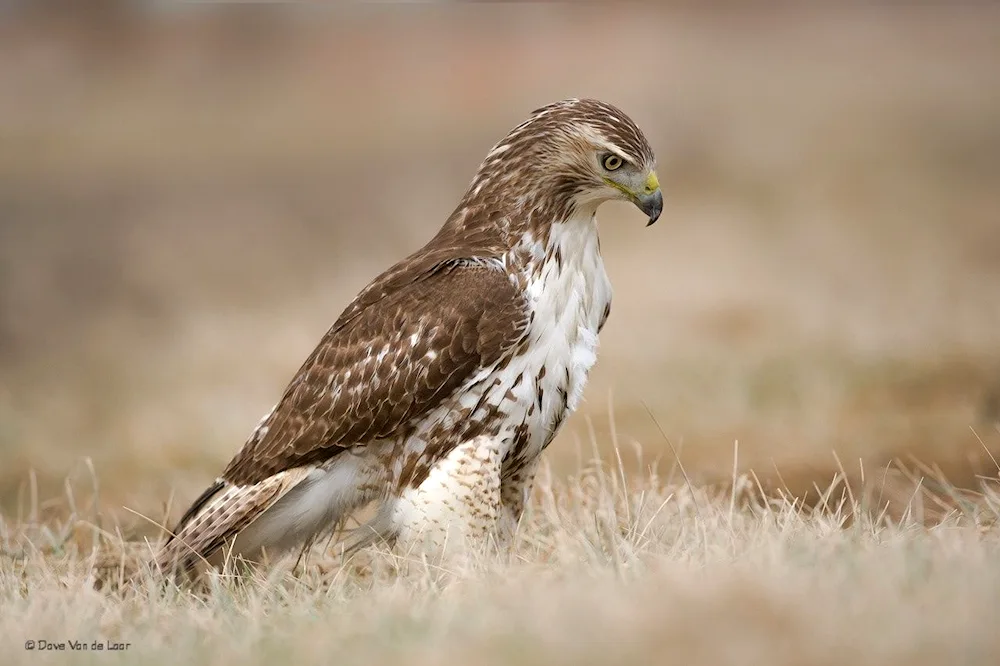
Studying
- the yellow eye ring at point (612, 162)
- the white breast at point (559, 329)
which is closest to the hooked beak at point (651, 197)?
the yellow eye ring at point (612, 162)

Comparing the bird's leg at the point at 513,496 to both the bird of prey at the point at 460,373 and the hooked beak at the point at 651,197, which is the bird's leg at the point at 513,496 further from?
the hooked beak at the point at 651,197

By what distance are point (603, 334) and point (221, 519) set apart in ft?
30.0

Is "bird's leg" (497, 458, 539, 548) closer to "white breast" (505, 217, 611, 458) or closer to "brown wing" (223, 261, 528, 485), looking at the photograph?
"white breast" (505, 217, 611, 458)

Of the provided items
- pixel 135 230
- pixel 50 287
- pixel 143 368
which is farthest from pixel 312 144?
pixel 143 368

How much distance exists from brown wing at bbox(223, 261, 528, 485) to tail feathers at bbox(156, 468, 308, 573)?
0.18ft

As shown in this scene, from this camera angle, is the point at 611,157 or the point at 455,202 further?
the point at 455,202

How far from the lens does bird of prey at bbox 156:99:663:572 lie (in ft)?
16.4

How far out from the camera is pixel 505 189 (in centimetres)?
527

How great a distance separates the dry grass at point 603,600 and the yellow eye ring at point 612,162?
1.30 m

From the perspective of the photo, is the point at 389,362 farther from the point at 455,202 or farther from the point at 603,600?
the point at 455,202

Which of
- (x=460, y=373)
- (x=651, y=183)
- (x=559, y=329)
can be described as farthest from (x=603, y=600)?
(x=651, y=183)

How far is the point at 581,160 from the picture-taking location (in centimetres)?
509

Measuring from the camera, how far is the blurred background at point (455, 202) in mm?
10719

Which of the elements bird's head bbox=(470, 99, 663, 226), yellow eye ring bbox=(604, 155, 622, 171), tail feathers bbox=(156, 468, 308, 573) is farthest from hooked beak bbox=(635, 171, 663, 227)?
tail feathers bbox=(156, 468, 308, 573)
